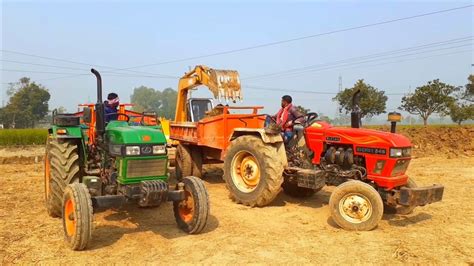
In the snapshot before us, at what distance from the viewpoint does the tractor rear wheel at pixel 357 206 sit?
552cm

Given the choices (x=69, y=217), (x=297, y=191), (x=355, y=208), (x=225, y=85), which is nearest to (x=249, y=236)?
(x=355, y=208)

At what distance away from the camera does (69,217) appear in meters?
4.98

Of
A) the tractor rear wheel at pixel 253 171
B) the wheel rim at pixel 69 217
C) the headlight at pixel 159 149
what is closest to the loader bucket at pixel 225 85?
the tractor rear wheel at pixel 253 171

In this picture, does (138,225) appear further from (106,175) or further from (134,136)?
(134,136)

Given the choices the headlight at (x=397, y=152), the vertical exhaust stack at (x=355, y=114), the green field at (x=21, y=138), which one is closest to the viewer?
Result: the headlight at (x=397, y=152)

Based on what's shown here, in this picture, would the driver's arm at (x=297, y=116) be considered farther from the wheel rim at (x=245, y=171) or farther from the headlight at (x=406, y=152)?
the headlight at (x=406, y=152)

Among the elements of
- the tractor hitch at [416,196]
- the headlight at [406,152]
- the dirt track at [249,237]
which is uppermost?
the headlight at [406,152]

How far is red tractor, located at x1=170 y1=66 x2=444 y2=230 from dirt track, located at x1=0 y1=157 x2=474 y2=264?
12.5 inches

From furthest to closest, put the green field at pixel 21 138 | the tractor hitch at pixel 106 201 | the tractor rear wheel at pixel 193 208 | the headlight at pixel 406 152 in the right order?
the green field at pixel 21 138, the headlight at pixel 406 152, the tractor rear wheel at pixel 193 208, the tractor hitch at pixel 106 201

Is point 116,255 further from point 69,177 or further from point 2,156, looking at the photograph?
point 2,156

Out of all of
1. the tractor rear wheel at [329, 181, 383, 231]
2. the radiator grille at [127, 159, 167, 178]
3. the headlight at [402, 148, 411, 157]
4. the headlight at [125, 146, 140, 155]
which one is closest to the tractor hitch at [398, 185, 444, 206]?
the tractor rear wheel at [329, 181, 383, 231]

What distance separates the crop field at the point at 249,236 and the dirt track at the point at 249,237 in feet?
0.04

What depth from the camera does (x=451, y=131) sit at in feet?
57.9

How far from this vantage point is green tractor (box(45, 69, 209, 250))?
488 centimetres
